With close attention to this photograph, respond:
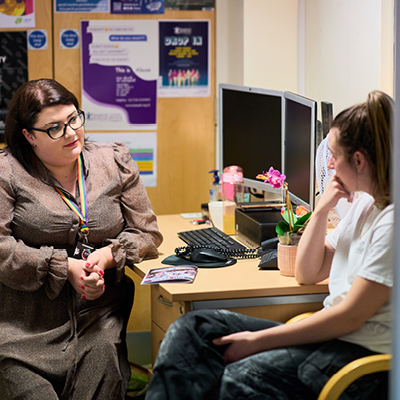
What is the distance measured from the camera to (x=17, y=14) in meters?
3.03

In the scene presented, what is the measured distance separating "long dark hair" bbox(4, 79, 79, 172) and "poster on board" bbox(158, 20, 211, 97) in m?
1.25

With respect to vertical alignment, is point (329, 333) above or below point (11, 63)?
below

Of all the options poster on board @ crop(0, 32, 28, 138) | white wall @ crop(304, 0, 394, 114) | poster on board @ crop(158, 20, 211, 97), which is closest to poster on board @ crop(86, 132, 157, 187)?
poster on board @ crop(158, 20, 211, 97)

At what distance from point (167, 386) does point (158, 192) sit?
2016 mm

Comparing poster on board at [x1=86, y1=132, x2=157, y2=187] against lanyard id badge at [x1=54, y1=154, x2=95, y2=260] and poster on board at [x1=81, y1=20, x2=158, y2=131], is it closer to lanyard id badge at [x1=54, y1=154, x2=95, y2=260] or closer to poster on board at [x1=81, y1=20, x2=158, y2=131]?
poster on board at [x1=81, y1=20, x2=158, y2=131]

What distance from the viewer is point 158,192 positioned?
3.31m

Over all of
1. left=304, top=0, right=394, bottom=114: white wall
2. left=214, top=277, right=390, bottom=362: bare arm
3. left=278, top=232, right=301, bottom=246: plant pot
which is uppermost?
left=304, top=0, right=394, bottom=114: white wall

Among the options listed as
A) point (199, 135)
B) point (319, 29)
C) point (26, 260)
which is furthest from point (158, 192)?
point (26, 260)

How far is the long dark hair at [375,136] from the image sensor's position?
4.38 ft

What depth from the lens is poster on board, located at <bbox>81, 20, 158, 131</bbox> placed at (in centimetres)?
310

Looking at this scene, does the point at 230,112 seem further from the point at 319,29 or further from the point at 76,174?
the point at 76,174

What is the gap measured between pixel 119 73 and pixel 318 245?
1904 millimetres

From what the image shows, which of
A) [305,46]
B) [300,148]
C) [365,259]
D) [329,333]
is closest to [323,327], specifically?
[329,333]

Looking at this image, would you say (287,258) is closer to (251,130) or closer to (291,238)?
(291,238)
